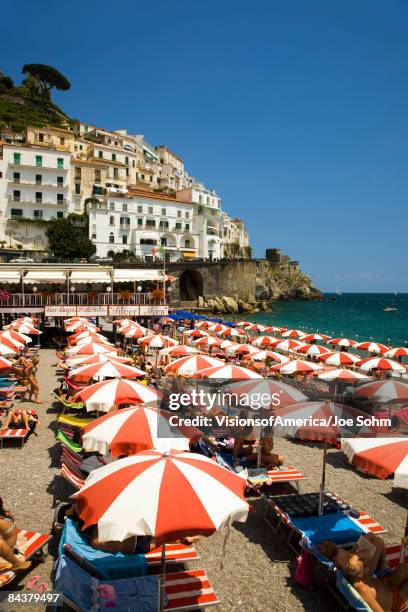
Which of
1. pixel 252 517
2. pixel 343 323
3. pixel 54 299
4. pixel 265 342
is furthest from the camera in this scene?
pixel 343 323

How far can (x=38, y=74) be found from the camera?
99562mm

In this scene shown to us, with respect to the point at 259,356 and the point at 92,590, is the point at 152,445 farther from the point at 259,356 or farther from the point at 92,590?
the point at 259,356

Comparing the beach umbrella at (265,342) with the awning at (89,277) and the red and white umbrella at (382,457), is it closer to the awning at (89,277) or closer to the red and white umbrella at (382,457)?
the awning at (89,277)

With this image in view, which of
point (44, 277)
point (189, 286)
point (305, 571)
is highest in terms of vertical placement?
point (189, 286)

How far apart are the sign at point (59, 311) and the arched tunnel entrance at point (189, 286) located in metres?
41.5

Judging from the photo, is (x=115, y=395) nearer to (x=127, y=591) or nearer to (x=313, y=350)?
(x=127, y=591)

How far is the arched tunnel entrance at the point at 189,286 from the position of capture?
69125mm

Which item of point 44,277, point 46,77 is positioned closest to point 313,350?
point 44,277

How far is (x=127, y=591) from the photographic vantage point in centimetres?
452

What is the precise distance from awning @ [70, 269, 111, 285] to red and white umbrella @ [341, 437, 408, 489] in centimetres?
2645

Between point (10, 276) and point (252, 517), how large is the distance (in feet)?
85.3

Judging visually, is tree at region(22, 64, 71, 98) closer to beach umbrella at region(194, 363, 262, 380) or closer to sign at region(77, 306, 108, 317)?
sign at region(77, 306, 108, 317)

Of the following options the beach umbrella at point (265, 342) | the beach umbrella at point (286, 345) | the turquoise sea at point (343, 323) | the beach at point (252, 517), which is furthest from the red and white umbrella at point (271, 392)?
the turquoise sea at point (343, 323)

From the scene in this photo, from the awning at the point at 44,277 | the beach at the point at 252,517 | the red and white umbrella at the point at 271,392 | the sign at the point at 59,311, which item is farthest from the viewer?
the awning at the point at 44,277
